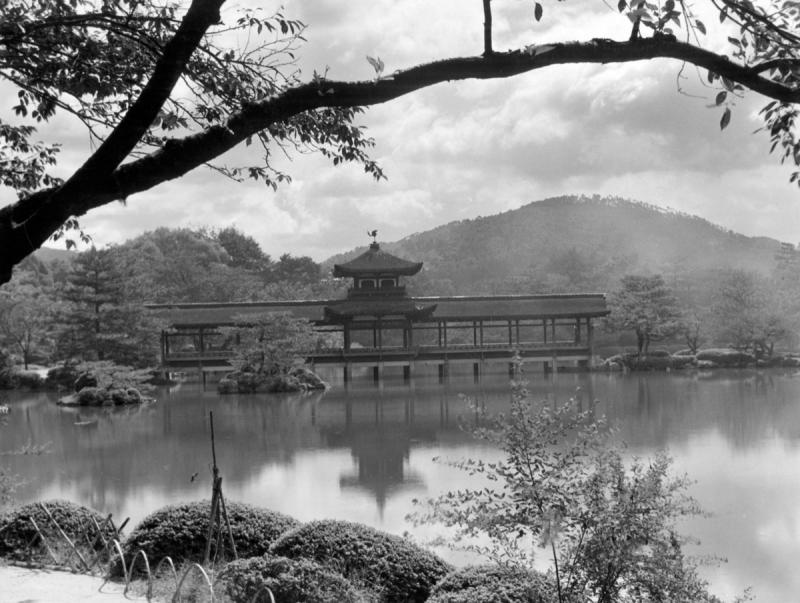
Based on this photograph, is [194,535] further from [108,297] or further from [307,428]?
[108,297]

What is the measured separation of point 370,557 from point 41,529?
2.69 meters

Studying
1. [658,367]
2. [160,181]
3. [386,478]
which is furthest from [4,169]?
[658,367]

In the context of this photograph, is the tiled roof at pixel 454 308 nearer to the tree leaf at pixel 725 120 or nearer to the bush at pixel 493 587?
the bush at pixel 493 587

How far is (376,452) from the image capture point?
41.2 ft

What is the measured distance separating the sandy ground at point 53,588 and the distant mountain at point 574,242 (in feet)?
189

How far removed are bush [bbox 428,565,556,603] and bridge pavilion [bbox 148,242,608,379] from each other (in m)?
23.8

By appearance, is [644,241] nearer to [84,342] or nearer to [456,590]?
[84,342]

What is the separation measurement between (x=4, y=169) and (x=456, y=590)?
4078 mm

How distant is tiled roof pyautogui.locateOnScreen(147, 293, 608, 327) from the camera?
93.5ft

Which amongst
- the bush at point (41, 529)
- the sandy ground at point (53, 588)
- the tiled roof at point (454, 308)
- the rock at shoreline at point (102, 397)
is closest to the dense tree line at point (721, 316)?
the tiled roof at point (454, 308)

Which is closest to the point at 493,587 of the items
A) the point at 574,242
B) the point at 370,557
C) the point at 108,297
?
the point at 370,557

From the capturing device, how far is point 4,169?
5.42 metres

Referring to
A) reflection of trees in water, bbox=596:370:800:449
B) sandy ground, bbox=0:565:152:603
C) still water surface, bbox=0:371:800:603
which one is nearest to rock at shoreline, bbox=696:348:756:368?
reflection of trees in water, bbox=596:370:800:449

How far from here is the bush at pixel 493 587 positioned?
A: 3.46 metres
